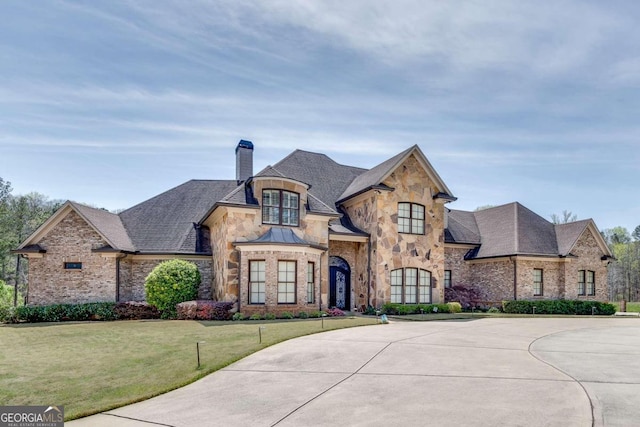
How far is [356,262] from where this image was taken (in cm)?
2552

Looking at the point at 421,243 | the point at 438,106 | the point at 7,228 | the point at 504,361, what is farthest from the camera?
the point at 7,228

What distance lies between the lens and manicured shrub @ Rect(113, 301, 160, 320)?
2097cm

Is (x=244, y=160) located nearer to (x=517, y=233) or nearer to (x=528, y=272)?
(x=517, y=233)

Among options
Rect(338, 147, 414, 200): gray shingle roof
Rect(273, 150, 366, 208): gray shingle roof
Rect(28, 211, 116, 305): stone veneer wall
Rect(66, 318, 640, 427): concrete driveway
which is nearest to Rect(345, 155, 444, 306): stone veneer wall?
Rect(338, 147, 414, 200): gray shingle roof

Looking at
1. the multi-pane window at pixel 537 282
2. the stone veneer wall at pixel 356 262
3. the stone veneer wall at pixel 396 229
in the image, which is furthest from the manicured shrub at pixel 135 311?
the multi-pane window at pixel 537 282

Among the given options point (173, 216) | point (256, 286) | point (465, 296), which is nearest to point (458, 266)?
point (465, 296)

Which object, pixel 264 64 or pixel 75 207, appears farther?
pixel 75 207

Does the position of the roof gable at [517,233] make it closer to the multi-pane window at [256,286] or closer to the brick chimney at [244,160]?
the brick chimney at [244,160]

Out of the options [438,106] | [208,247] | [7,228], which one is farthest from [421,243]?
[7,228]

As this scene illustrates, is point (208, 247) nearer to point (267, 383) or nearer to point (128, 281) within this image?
point (128, 281)

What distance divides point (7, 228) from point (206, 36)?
41.9m

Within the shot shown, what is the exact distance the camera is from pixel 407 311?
22.9 m

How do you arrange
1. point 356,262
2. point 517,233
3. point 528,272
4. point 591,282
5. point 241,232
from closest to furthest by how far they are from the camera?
point 241,232, point 356,262, point 528,272, point 517,233, point 591,282

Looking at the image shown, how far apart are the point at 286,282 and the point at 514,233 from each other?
16480mm
